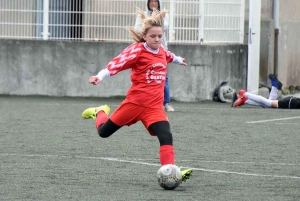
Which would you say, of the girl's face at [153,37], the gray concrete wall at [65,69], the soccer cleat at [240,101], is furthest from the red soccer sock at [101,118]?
the gray concrete wall at [65,69]

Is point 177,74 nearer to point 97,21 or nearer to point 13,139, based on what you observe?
point 97,21

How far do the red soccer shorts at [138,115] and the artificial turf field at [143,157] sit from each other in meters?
0.50

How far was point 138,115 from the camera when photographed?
9.14 meters

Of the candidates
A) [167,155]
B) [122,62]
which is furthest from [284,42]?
[167,155]

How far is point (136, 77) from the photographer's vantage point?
30.3 ft

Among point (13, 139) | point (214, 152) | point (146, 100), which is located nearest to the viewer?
point (146, 100)

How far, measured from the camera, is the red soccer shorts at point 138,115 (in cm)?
904

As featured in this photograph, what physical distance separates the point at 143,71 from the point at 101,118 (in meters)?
1.04

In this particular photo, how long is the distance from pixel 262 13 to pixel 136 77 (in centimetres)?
1535

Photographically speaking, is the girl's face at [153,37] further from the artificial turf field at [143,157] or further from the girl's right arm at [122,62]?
the artificial turf field at [143,157]

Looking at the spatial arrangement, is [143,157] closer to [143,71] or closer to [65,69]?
[143,71]

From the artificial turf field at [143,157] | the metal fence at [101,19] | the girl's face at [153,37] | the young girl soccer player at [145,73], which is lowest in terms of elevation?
the artificial turf field at [143,157]

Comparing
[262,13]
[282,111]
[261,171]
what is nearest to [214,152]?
[261,171]

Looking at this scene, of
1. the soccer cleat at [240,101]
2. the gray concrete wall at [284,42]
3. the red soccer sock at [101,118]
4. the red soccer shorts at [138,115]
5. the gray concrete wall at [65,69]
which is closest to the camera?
the red soccer shorts at [138,115]
